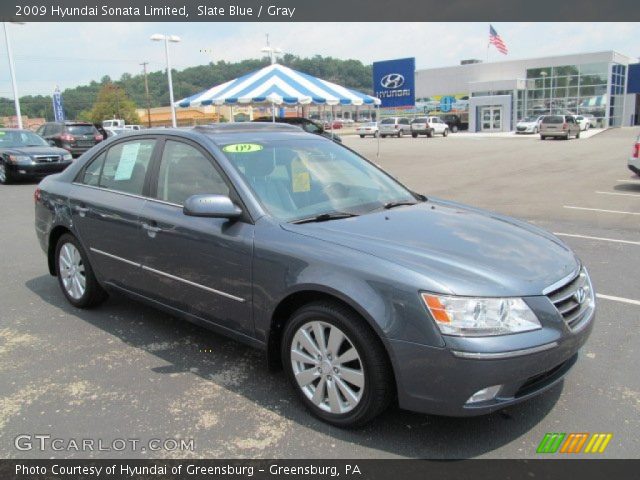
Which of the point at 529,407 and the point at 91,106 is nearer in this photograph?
the point at 529,407

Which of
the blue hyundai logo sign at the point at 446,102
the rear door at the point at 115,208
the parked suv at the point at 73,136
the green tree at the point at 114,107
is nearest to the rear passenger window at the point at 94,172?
the rear door at the point at 115,208

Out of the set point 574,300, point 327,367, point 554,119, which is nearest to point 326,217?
point 327,367

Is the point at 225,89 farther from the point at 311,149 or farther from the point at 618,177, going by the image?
the point at 311,149

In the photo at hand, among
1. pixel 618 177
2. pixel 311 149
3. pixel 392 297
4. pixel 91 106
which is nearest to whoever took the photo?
pixel 392 297

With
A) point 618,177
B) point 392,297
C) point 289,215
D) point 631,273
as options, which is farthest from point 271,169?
point 618,177

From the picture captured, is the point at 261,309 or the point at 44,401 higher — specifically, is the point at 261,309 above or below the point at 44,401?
above

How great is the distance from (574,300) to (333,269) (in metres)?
1.31

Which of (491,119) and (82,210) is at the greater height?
(491,119)

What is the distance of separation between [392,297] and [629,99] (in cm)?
6023

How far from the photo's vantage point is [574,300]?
9.62ft

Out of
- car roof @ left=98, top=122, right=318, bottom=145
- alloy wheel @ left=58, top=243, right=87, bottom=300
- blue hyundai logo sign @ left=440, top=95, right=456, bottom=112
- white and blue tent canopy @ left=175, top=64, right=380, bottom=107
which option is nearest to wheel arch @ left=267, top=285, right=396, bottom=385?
car roof @ left=98, top=122, right=318, bottom=145

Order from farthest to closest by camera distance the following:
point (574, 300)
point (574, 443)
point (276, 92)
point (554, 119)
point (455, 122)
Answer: point (455, 122) → point (554, 119) → point (276, 92) → point (574, 300) → point (574, 443)

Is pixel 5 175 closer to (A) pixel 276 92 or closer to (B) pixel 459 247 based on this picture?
(A) pixel 276 92

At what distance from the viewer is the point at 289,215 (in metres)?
3.38
